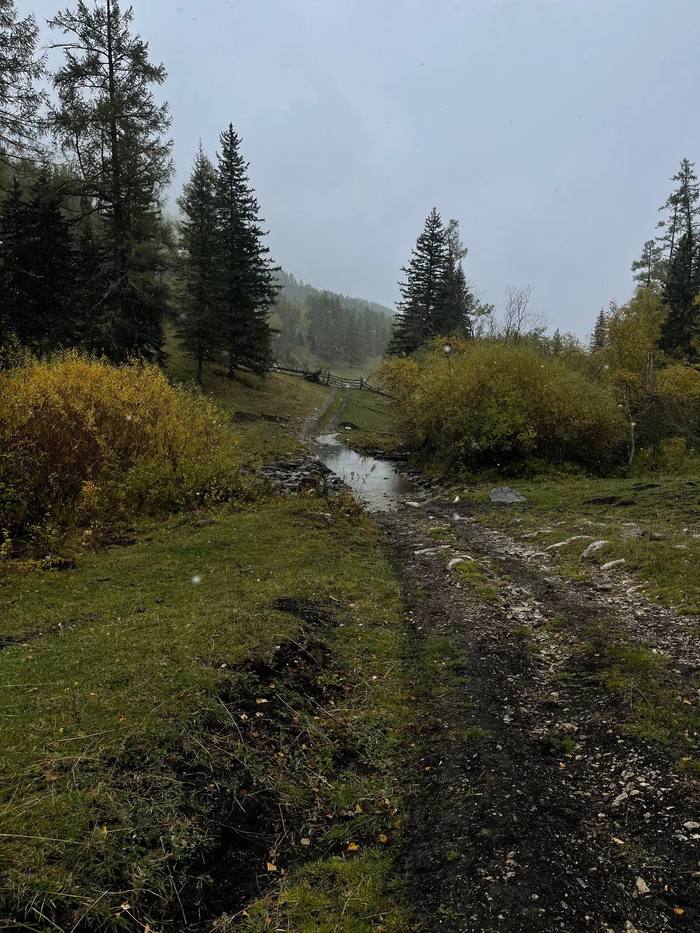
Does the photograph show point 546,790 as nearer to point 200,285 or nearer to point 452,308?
point 200,285

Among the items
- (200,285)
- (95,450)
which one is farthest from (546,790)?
(200,285)

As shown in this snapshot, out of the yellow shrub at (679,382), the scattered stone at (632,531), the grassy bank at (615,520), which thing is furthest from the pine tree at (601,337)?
the scattered stone at (632,531)

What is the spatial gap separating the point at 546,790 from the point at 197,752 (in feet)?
9.09

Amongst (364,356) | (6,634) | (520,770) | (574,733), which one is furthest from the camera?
(364,356)

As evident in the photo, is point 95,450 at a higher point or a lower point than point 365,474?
higher

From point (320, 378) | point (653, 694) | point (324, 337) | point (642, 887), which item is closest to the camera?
point (642, 887)

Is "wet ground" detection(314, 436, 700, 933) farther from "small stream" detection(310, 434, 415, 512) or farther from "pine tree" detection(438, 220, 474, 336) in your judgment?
"pine tree" detection(438, 220, 474, 336)

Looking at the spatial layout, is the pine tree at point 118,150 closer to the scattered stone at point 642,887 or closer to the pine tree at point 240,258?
the pine tree at point 240,258

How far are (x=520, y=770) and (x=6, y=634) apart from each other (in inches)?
221

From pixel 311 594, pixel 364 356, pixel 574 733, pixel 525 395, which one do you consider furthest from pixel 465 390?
pixel 364 356

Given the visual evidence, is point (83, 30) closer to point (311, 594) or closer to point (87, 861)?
point (311, 594)

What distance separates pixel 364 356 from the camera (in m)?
123

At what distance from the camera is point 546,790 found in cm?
401

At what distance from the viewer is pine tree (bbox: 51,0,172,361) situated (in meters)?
19.0
